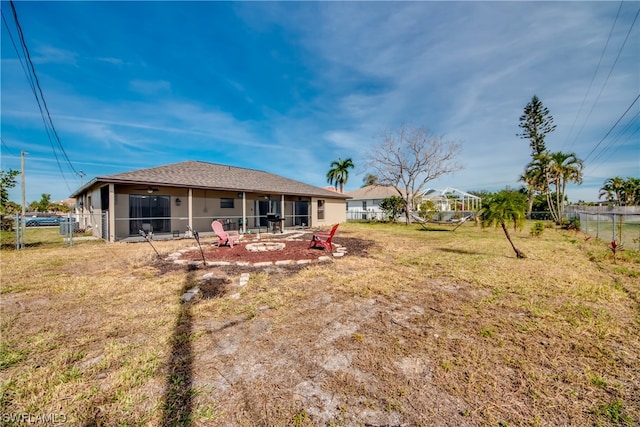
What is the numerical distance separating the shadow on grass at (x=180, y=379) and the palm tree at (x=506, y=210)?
28.1 feet

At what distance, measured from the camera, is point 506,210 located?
24.8 feet

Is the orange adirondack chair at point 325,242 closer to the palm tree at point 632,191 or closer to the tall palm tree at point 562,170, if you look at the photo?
the tall palm tree at point 562,170

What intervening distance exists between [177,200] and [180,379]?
1432 centimetres

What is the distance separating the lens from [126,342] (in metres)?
2.86

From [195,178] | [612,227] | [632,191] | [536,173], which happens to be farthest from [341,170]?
[632,191]

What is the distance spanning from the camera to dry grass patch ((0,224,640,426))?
1921mm

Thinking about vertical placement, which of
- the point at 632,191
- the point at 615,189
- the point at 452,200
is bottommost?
the point at 452,200

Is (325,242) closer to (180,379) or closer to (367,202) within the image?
(180,379)

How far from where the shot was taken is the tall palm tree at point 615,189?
1507 inches

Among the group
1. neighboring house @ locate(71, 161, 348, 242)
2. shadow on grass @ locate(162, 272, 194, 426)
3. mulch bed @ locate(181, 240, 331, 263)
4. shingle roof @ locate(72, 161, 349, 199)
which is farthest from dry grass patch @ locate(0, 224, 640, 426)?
neighboring house @ locate(71, 161, 348, 242)

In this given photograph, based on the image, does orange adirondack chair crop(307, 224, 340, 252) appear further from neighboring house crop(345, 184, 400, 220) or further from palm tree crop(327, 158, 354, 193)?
palm tree crop(327, 158, 354, 193)

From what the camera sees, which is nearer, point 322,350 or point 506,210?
point 322,350

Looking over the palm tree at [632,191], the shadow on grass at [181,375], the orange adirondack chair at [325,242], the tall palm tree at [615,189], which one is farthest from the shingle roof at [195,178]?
the tall palm tree at [615,189]

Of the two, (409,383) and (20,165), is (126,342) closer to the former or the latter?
(409,383)
